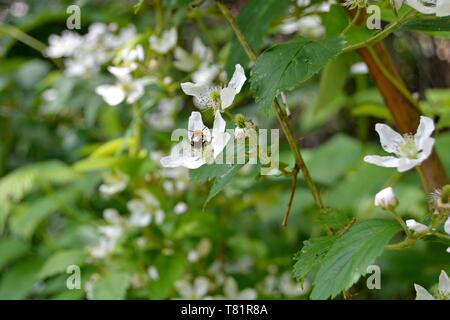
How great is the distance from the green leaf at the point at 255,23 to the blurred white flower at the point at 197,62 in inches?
11.0

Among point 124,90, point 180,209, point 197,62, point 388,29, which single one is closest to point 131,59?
point 124,90

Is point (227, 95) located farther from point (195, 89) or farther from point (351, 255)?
point (351, 255)

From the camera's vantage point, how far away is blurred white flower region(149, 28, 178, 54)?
1.13 metres

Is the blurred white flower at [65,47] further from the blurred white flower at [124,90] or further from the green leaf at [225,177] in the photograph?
the green leaf at [225,177]

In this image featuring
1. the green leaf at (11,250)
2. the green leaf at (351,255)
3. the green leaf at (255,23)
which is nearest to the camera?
the green leaf at (351,255)

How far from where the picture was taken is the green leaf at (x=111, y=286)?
3.34ft

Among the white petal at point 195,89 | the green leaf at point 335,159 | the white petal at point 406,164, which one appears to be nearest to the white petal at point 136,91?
the white petal at point 195,89

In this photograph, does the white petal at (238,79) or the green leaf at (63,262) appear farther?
the green leaf at (63,262)

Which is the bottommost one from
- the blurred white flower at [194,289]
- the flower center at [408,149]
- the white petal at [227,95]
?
the blurred white flower at [194,289]

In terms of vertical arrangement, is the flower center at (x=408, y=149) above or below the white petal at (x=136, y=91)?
below

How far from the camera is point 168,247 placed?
118cm

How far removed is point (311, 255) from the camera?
0.69 m

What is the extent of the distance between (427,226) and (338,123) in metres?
1.78
